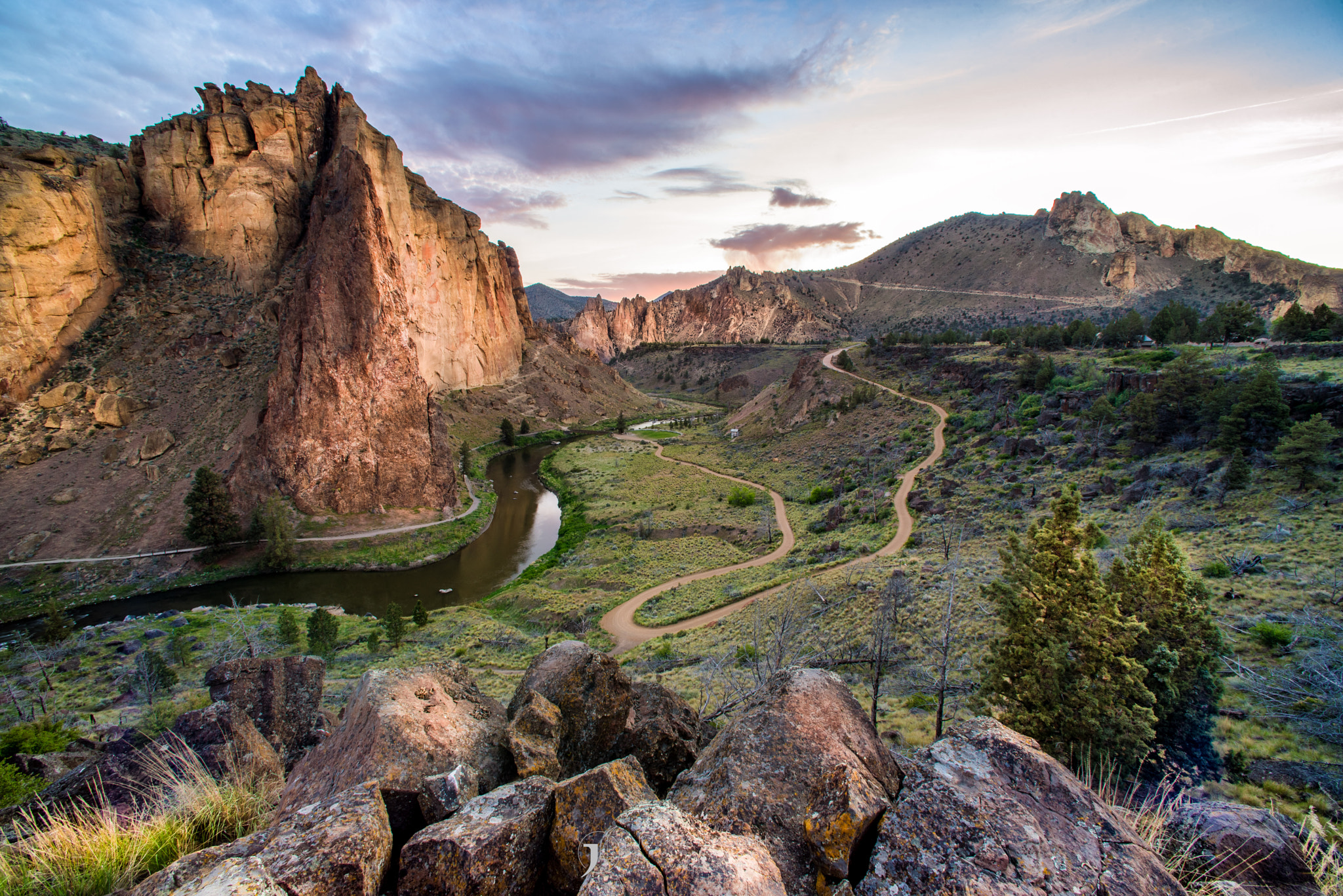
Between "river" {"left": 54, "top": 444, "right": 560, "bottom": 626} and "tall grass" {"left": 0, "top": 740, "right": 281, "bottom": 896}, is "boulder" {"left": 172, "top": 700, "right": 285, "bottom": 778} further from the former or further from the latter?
"river" {"left": 54, "top": 444, "right": 560, "bottom": 626}

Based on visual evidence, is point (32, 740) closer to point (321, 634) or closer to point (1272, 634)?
point (321, 634)

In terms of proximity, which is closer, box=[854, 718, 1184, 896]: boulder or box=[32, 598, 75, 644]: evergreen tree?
box=[854, 718, 1184, 896]: boulder

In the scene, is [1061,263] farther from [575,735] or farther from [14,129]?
[14,129]

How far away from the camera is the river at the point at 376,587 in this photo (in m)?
35.8

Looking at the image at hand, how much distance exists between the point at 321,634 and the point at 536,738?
26647 mm

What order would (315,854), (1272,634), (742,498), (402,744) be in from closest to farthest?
(315,854), (402,744), (1272,634), (742,498)

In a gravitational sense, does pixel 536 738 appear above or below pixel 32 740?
above

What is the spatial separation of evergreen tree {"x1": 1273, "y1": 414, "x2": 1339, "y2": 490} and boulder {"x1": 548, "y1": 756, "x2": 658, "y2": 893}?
1247 inches

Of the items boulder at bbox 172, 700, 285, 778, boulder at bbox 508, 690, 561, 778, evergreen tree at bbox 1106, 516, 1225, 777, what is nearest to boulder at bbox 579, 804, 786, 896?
boulder at bbox 508, 690, 561, 778

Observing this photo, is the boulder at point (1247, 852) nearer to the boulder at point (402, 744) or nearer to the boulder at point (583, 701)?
the boulder at point (583, 701)

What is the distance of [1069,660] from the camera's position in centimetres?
966

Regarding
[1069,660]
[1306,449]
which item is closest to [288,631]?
[1069,660]

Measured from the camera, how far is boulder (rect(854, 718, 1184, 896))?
3557 mm

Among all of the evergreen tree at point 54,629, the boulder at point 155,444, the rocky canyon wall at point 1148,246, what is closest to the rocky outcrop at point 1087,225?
the rocky canyon wall at point 1148,246
